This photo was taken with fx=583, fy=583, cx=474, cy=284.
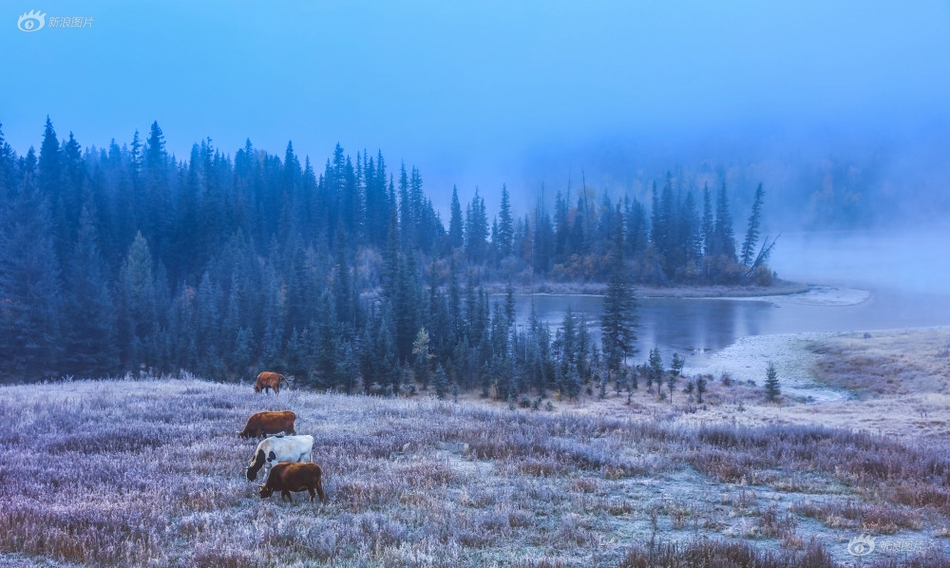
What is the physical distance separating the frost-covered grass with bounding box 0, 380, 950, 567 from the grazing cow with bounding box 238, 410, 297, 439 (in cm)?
37

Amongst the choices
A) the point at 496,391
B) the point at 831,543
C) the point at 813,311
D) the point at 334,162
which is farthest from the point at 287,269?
the point at 831,543

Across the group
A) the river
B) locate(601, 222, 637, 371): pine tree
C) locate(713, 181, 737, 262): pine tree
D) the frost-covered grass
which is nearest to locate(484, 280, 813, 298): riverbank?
the river

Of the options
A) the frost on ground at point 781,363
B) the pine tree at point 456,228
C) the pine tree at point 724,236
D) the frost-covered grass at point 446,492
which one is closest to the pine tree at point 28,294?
the frost-covered grass at point 446,492

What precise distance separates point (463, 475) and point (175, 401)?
30.2 ft

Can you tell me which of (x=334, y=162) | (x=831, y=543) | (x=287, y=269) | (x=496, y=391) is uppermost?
(x=334, y=162)

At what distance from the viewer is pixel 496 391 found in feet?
144

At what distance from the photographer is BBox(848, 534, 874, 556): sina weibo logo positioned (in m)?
6.56

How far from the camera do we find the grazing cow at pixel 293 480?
757cm

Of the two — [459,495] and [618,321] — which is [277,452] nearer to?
[459,495]

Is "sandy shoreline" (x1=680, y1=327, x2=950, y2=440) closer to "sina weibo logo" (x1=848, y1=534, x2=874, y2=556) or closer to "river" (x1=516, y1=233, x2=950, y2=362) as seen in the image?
"river" (x1=516, y1=233, x2=950, y2=362)

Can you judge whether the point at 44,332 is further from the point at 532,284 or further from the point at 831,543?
the point at 532,284

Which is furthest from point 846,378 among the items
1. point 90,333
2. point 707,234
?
point 707,234

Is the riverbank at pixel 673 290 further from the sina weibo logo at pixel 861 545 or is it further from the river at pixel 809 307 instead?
the sina weibo logo at pixel 861 545

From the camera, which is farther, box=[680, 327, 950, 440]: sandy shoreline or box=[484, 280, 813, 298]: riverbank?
box=[484, 280, 813, 298]: riverbank
